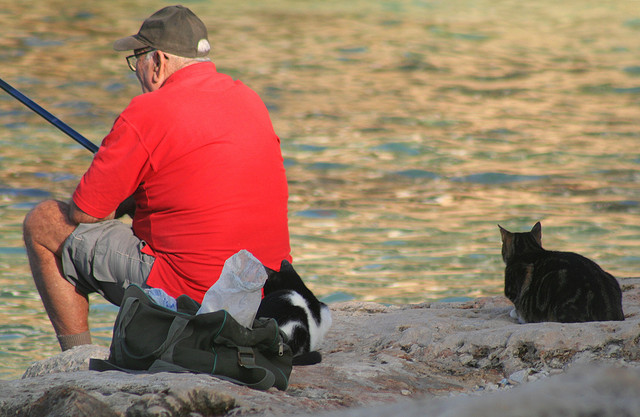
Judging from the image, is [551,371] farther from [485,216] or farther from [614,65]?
[614,65]

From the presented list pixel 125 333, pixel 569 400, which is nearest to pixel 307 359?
pixel 125 333

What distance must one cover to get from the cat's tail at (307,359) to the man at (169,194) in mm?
467

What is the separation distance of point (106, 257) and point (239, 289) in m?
1.02

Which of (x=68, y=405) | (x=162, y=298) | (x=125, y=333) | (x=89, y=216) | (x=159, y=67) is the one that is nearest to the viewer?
(x=68, y=405)

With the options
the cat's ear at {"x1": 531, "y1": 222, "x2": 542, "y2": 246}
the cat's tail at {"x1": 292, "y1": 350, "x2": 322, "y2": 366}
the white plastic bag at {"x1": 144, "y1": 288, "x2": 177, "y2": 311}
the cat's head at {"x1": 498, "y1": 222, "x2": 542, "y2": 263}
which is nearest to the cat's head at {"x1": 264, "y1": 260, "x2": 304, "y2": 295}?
the cat's tail at {"x1": 292, "y1": 350, "x2": 322, "y2": 366}

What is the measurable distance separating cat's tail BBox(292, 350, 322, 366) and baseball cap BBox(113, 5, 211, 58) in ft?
4.58

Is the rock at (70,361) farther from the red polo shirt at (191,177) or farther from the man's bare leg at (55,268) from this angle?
the red polo shirt at (191,177)

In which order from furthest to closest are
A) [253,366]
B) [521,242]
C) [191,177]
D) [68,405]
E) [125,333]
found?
[521,242]
[191,177]
[125,333]
[253,366]
[68,405]

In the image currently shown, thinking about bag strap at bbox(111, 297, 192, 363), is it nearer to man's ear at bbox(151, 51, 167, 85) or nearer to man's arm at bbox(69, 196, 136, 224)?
man's arm at bbox(69, 196, 136, 224)

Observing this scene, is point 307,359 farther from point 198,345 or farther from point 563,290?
point 563,290

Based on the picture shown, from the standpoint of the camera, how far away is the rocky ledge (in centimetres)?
189

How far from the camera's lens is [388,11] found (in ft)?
62.9

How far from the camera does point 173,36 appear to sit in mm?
4152

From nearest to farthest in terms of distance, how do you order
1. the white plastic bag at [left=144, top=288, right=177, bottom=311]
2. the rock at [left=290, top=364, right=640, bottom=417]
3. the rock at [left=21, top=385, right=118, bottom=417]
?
the rock at [left=290, top=364, right=640, bottom=417]
the rock at [left=21, top=385, right=118, bottom=417]
the white plastic bag at [left=144, top=288, right=177, bottom=311]
